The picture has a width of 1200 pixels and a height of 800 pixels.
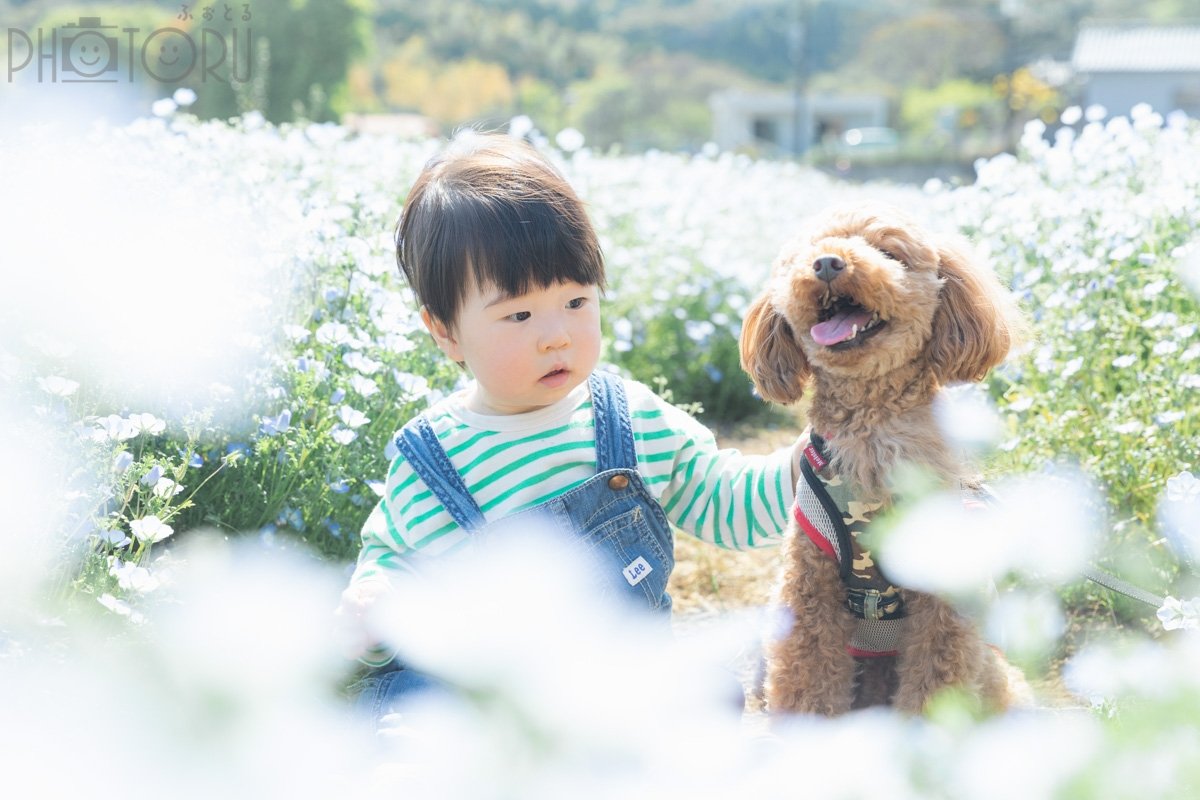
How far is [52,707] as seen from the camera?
0.55m

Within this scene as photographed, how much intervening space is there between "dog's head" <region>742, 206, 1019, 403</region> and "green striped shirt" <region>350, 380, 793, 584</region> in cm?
35

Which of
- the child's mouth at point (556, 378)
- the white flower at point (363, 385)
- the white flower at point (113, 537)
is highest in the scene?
the child's mouth at point (556, 378)

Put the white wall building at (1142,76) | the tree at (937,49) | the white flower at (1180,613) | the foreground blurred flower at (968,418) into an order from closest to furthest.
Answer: the foreground blurred flower at (968,418) < the white flower at (1180,613) < the white wall building at (1142,76) < the tree at (937,49)

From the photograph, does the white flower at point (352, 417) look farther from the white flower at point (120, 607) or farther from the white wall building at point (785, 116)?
the white wall building at point (785, 116)

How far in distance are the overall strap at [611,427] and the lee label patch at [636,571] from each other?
0.19m

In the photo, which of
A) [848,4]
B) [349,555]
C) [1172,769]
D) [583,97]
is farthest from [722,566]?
[848,4]

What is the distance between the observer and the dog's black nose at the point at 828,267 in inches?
74.6

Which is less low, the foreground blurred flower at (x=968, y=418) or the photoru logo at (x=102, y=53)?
the photoru logo at (x=102, y=53)

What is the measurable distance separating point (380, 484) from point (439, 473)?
1.20 ft

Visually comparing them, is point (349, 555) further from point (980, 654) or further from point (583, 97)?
point (583, 97)

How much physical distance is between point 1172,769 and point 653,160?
803 cm

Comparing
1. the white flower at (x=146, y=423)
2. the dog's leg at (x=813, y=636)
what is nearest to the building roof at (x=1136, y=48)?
the dog's leg at (x=813, y=636)

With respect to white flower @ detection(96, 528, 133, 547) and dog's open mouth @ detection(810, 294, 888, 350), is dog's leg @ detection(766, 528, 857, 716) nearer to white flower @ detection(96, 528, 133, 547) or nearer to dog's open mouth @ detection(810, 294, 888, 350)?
dog's open mouth @ detection(810, 294, 888, 350)

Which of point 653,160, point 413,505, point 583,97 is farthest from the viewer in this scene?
point 583,97
